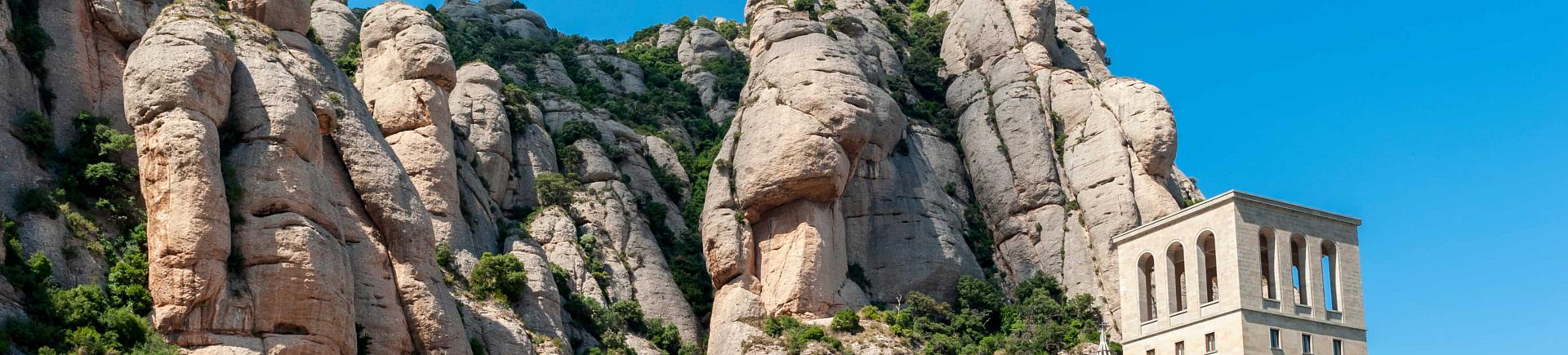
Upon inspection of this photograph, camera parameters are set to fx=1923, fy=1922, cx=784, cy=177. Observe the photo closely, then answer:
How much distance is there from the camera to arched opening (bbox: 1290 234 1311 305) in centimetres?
6481

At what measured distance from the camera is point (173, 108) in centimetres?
6150

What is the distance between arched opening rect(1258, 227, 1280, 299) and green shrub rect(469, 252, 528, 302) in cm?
2867

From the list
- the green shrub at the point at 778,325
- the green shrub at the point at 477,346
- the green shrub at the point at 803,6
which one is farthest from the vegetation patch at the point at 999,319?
the green shrub at the point at 477,346

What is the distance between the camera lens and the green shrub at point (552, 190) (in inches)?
3465

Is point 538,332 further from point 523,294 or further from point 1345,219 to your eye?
point 1345,219

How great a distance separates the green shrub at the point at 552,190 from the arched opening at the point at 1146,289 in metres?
30.3

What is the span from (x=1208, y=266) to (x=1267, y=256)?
9.62 ft

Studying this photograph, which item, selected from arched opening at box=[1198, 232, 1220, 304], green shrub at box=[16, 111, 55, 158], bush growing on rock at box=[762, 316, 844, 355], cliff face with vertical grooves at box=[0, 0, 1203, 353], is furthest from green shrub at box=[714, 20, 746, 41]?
green shrub at box=[16, 111, 55, 158]

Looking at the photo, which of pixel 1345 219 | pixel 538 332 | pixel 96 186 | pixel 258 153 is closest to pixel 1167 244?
pixel 1345 219

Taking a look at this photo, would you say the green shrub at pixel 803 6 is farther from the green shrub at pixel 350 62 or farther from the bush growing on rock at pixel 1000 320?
the green shrub at pixel 350 62

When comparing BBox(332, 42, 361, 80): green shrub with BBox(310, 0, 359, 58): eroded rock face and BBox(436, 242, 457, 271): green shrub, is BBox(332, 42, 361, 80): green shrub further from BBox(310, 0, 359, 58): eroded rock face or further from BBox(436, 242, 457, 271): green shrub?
BBox(436, 242, 457, 271): green shrub

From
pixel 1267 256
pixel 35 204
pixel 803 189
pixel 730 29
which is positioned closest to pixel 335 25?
pixel 803 189

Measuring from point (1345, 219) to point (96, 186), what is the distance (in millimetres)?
41856

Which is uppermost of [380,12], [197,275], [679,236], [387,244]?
[380,12]
